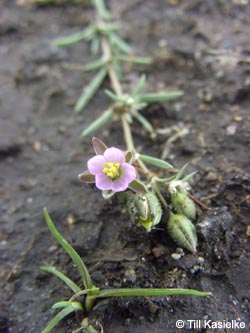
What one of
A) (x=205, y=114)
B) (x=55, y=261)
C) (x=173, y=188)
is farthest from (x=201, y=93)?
(x=55, y=261)

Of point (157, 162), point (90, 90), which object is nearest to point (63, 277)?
point (157, 162)

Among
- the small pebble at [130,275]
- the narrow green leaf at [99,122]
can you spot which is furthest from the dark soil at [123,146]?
the narrow green leaf at [99,122]

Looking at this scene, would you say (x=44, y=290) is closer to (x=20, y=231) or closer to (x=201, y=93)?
(x=20, y=231)

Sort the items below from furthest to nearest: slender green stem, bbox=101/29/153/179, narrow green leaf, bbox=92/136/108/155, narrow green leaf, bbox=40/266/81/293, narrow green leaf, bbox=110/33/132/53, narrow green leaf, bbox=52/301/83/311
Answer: narrow green leaf, bbox=110/33/132/53 → slender green stem, bbox=101/29/153/179 → narrow green leaf, bbox=92/136/108/155 → narrow green leaf, bbox=40/266/81/293 → narrow green leaf, bbox=52/301/83/311

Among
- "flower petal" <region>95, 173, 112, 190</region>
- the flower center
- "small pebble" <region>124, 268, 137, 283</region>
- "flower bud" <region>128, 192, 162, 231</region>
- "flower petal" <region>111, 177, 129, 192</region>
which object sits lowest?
"small pebble" <region>124, 268, 137, 283</region>

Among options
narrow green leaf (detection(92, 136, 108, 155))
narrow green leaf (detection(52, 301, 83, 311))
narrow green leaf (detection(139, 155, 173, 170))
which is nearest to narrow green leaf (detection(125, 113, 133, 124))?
narrow green leaf (detection(139, 155, 173, 170))

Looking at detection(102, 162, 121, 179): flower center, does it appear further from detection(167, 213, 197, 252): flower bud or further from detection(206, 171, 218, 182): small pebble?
detection(206, 171, 218, 182): small pebble
